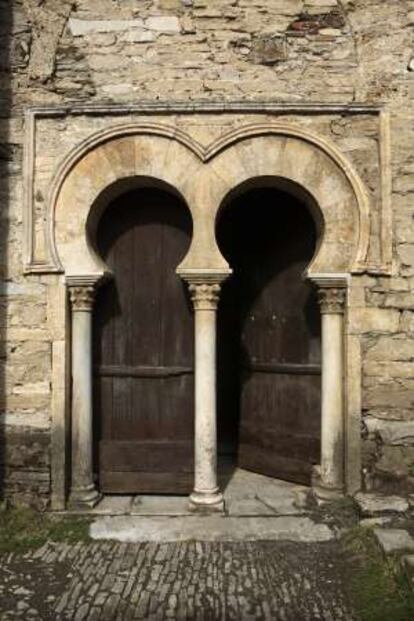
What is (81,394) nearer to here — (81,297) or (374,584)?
(81,297)

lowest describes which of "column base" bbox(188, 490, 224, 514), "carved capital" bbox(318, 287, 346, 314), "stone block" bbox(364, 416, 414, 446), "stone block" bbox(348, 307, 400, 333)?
"column base" bbox(188, 490, 224, 514)

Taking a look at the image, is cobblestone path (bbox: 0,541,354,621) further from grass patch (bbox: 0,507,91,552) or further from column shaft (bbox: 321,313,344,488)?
column shaft (bbox: 321,313,344,488)

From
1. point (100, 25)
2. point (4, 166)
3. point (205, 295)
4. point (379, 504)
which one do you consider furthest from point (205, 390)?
point (100, 25)

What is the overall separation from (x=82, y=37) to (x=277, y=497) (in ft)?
15.8

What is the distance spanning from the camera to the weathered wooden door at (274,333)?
5.71 metres

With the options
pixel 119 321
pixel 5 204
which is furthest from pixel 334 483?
pixel 5 204

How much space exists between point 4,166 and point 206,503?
366 centimetres

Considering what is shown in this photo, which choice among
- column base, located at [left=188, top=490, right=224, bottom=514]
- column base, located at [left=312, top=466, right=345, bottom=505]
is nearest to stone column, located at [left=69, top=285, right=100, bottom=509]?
column base, located at [left=188, top=490, right=224, bottom=514]

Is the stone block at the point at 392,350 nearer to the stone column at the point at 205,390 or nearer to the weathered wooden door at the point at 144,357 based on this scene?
the stone column at the point at 205,390

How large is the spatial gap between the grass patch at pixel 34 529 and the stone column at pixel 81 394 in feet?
1.09

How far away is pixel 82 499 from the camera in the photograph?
5102 millimetres

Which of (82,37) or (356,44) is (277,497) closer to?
(356,44)

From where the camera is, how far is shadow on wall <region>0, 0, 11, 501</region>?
16.9 ft

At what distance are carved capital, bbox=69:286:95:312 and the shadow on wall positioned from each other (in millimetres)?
637
